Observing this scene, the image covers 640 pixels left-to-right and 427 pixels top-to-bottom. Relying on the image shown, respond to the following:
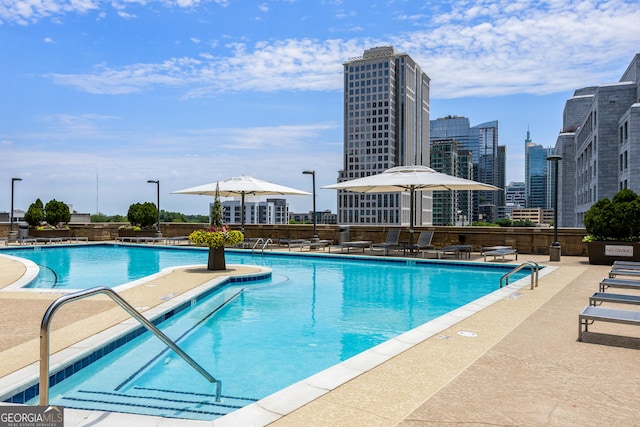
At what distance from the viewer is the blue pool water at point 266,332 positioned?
4668mm

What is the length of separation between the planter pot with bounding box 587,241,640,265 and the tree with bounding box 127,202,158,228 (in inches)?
846

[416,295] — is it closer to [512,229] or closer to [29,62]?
[512,229]

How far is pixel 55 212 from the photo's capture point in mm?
26172

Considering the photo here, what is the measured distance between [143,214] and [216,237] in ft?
51.8

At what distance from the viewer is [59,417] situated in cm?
302


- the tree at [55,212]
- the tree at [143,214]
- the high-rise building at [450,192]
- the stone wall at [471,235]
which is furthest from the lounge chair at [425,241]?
the high-rise building at [450,192]

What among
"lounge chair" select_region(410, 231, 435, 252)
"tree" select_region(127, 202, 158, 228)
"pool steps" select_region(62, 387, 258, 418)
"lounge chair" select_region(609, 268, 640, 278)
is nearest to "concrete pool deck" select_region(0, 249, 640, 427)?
"pool steps" select_region(62, 387, 258, 418)

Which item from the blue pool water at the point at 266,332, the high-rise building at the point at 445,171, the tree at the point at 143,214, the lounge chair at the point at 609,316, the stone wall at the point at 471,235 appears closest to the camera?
the blue pool water at the point at 266,332

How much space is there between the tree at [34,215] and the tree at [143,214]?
15.1ft

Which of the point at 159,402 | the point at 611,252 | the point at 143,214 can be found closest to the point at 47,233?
the point at 143,214

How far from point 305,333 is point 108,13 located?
42.1ft

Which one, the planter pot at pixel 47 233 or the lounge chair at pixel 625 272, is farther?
the planter pot at pixel 47 233

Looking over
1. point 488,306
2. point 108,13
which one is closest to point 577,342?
point 488,306

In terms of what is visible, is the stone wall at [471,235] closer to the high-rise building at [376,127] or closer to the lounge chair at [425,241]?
the lounge chair at [425,241]
